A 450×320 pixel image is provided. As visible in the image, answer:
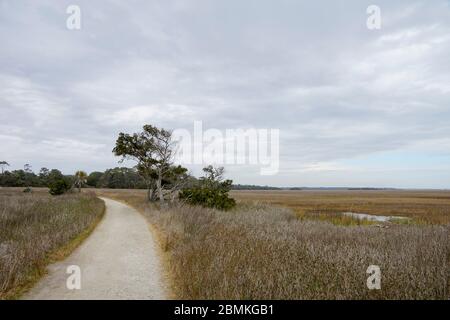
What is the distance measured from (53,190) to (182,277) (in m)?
45.3

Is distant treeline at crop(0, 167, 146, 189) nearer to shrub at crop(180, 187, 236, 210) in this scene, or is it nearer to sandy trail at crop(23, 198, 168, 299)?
shrub at crop(180, 187, 236, 210)

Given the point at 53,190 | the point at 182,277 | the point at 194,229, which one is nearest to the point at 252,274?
the point at 182,277

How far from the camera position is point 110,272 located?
313 inches

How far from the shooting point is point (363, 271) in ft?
23.1

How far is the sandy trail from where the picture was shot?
21.2ft

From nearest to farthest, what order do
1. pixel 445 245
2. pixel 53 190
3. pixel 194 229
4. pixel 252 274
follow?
pixel 252 274
pixel 445 245
pixel 194 229
pixel 53 190

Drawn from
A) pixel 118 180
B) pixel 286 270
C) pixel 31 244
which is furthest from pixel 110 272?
pixel 118 180

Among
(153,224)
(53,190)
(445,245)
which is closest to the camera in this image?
(445,245)
